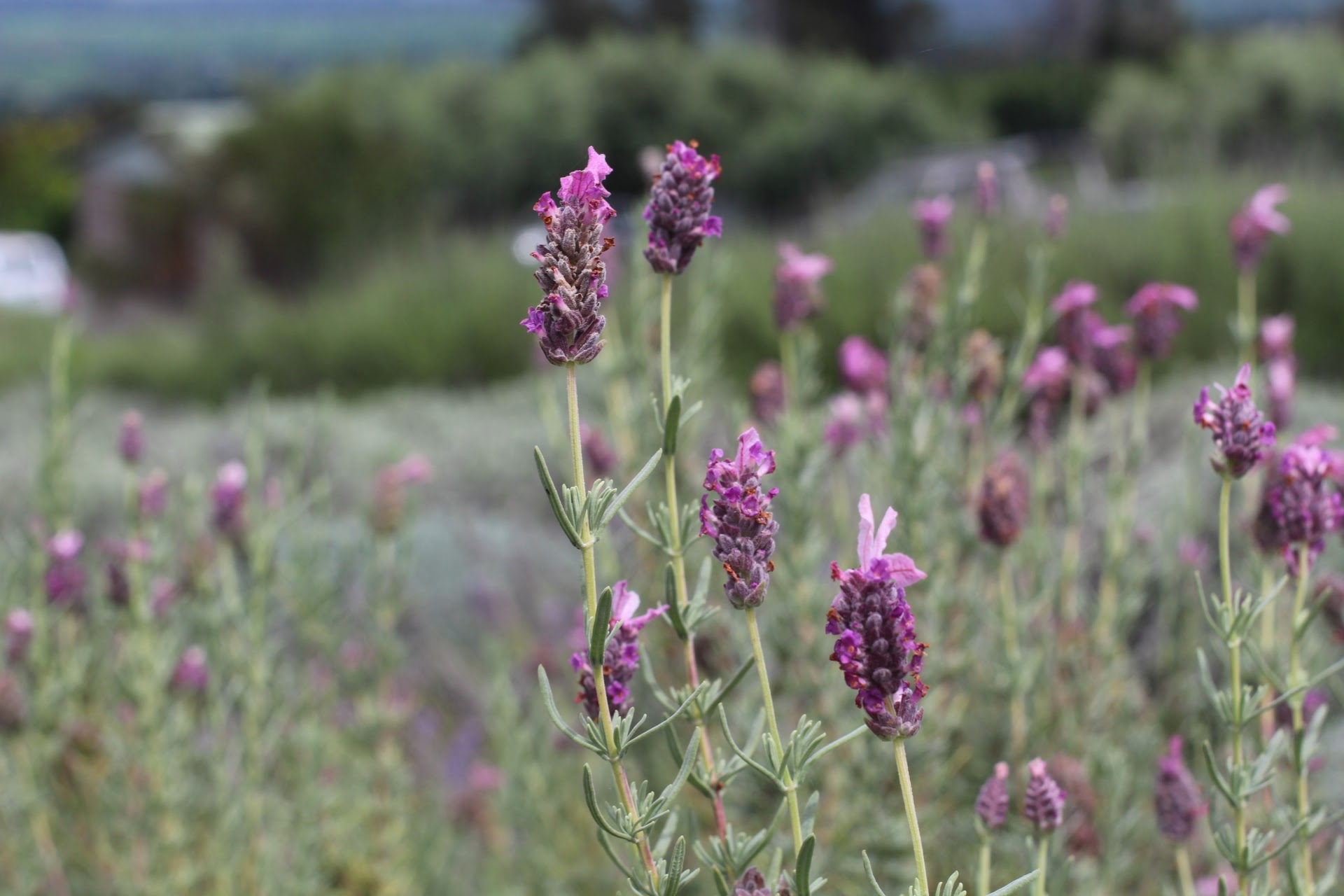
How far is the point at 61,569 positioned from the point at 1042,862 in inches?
73.2

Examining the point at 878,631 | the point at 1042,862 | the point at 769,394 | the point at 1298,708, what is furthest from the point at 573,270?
the point at 769,394

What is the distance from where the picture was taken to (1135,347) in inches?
88.5

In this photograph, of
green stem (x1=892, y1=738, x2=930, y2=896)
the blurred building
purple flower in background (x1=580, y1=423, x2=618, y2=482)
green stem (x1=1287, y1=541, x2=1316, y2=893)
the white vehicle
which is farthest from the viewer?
the white vehicle

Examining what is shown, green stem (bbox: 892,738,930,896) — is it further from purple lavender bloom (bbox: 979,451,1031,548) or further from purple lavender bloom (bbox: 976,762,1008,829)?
purple lavender bloom (bbox: 979,451,1031,548)

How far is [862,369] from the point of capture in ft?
7.88

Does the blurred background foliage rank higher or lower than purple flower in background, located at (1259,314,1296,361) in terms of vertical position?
lower

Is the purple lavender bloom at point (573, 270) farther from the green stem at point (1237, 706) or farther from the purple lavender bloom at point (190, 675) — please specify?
the purple lavender bloom at point (190, 675)

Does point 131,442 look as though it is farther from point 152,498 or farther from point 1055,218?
point 1055,218

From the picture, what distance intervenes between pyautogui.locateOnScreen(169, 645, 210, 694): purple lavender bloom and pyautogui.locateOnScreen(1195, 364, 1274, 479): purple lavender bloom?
6.29ft

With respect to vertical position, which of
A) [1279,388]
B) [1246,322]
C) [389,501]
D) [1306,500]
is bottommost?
[389,501]

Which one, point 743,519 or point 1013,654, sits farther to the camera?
point 1013,654

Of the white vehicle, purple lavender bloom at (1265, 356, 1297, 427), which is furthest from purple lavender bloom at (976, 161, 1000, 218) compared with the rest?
the white vehicle

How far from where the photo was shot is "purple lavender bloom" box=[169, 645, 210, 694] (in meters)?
2.45

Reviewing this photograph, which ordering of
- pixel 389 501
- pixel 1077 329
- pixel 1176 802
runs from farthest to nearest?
1. pixel 389 501
2. pixel 1077 329
3. pixel 1176 802
